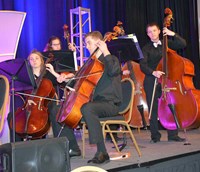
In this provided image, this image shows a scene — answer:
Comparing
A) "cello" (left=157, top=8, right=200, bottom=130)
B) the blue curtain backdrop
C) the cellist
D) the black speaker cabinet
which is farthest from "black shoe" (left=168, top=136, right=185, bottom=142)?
the blue curtain backdrop

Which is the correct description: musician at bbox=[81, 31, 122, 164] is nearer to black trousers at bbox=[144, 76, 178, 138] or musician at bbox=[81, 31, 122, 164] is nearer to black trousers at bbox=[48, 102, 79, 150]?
black trousers at bbox=[48, 102, 79, 150]

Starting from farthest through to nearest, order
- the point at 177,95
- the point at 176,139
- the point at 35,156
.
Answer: the point at 176,139, the point at 177,95, the point at 35,156

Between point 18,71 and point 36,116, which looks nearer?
point 18,71

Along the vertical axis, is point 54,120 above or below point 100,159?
above

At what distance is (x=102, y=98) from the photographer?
3.13 metres

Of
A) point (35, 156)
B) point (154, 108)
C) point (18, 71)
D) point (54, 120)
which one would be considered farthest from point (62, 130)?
point (35, 156)

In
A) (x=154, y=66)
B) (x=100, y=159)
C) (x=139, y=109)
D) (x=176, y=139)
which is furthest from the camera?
(x=139, y=109)

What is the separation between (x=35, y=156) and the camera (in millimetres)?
2072

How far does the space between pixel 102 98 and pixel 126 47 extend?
2.63 ft

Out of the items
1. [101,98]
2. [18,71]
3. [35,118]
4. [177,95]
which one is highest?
[18,71]

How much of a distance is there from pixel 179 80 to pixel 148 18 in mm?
3282

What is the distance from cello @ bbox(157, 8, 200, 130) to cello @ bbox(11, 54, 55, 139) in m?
1.22

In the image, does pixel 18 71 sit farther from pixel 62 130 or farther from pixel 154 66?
pixel 154 66

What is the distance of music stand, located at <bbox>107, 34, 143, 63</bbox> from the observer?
360cm
